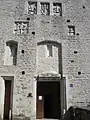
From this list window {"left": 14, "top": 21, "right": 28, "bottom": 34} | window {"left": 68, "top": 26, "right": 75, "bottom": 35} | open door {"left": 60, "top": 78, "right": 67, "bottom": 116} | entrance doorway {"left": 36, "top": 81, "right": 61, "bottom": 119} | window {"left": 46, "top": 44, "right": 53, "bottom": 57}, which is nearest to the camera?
open door {"left": 60, "top": 78, "right": 67, "bottom": 116}

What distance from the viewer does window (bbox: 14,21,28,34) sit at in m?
11.4

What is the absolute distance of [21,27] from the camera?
11.5 meters

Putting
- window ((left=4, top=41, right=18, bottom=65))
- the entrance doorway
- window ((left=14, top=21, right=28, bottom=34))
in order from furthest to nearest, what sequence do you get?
the entrance doorway
window ((left=14, top=21, right=28, bottom=34))
window ((left=4, top=41, right=18, bottom=65))

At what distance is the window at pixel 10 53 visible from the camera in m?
10.9

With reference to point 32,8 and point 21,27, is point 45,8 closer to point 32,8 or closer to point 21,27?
point 32,8

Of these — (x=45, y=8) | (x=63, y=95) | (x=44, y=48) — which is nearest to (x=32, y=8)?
(x=45, y=8)

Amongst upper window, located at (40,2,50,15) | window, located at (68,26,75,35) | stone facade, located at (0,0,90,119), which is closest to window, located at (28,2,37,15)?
stone facade, located at (0,0,90,119)

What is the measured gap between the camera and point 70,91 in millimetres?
10516

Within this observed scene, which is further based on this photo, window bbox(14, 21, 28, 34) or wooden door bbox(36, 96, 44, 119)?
window bbox(14, 21, 28, 34)

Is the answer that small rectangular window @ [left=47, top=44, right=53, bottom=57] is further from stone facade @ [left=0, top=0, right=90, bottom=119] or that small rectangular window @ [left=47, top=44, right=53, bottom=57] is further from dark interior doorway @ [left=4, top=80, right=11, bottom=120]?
dark interior doorway @ [left=4, top=80, right=11, bottom=120]

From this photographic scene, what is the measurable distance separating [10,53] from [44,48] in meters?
2.04

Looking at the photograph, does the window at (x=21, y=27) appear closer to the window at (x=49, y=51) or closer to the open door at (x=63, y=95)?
the window at (x=49, y=51)

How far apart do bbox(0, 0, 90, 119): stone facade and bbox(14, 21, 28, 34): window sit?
60mm

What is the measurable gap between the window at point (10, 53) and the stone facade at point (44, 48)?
242 millimetres
